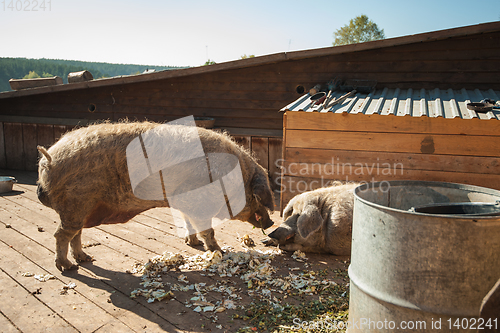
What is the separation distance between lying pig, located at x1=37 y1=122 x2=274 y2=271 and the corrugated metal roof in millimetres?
1779

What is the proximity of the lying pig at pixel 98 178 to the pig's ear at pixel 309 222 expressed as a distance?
1.41 feet

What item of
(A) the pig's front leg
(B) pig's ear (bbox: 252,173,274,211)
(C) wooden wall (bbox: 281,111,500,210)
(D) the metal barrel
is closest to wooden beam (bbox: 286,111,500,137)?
(C) wooden wall (bbox: 281,111,500,210)

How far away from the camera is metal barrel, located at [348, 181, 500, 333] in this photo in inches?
71.2

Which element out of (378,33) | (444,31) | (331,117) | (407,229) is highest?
(378,33)

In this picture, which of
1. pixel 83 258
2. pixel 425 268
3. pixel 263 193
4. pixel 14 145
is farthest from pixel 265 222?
pixel 14 145

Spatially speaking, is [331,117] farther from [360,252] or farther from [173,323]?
[173,323]

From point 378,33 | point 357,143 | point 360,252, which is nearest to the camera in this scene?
point 360,252

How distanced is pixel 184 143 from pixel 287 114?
1.85 metres

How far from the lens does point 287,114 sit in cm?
512

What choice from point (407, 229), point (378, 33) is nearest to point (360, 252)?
point (407, 229)

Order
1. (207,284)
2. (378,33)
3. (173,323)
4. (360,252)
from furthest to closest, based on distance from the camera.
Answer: (378,33) < (207,284) < (173,323) < (360,252)

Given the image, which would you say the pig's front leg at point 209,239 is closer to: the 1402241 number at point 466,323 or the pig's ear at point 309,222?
the pig's ear at point 309,222

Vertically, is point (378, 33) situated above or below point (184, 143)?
above

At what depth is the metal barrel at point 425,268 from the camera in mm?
1809
